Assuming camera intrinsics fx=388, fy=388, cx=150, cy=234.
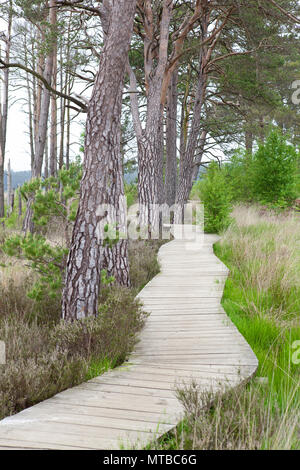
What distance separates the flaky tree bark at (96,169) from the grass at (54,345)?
31 centimetres

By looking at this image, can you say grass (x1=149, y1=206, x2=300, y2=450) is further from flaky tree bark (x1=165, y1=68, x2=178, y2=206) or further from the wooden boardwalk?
flaky tree bark (x1=165, y1=68, x2=178, y2=206)

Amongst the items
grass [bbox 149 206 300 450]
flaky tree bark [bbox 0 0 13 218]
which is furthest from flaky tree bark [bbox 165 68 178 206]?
flaky tree bark [bbox 0 0 13 218]

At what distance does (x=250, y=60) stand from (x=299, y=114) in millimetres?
14310

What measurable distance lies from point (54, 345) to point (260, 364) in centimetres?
200

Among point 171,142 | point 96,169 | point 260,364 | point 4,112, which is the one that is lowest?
point 260,364

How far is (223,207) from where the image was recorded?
10.4 m

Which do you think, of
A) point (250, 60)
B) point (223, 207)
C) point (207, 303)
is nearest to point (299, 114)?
point (250, 60)

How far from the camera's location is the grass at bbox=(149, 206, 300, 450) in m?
2.13

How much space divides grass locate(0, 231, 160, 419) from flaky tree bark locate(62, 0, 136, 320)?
31 centimetres

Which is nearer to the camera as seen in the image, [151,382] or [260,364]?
[151,382]

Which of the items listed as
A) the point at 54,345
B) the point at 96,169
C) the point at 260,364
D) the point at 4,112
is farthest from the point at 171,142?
the point at 260,364

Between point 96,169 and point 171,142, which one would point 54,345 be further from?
point 171,142

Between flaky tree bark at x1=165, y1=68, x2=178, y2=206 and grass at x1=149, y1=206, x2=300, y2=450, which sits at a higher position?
flaky tree bark at x1=165, y1=68, x2=178, y2=206

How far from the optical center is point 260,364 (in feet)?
11.6
